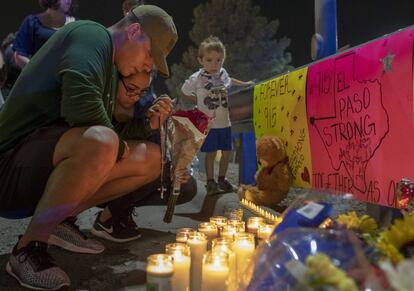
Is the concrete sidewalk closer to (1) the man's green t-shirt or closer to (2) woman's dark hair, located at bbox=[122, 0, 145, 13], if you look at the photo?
(1) the man's green t-shirt

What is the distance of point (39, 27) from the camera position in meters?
3.31

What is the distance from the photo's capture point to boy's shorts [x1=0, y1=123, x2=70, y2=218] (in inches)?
79.5

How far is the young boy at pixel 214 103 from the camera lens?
415 cm

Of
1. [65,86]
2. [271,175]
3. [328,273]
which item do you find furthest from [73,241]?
[328,273]

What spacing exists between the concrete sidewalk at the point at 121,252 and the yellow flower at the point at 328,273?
3.73 feet

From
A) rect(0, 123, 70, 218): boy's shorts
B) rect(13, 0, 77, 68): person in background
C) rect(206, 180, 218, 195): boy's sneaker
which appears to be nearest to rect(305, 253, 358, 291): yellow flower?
rect(0, 123, 70, 218): boy's shorts

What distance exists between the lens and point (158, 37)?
219 cm

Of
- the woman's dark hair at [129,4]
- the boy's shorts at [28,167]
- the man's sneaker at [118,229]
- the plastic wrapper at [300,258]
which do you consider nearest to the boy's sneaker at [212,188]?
the man's sneaker at [118,229]

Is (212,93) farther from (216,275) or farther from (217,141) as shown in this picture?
(216,275)

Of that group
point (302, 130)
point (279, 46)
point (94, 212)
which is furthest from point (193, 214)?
point (279, 46)

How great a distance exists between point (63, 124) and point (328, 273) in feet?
5.23

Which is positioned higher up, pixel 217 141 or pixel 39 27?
pixel 39 27

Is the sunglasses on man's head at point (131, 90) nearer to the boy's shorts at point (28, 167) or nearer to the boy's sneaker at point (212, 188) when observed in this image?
the boy's shorts at point (28, 167)

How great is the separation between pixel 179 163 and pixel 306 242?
1552mm
